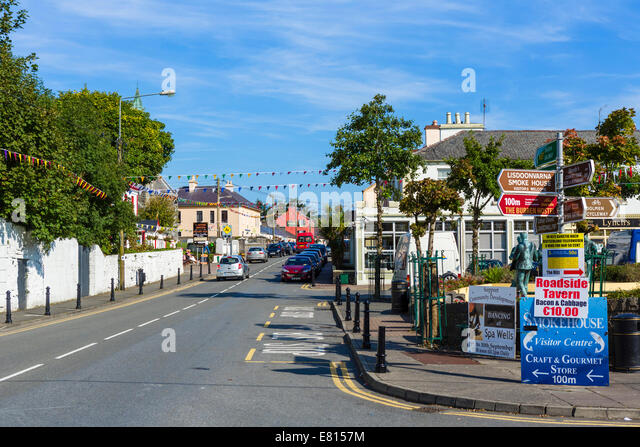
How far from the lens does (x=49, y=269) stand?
25.4 m

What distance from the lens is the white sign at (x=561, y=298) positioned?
1023 cm

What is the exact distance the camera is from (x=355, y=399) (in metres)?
9.06

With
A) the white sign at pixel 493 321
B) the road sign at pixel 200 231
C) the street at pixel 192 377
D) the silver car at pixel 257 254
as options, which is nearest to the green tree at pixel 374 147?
the street at pixel 192 377

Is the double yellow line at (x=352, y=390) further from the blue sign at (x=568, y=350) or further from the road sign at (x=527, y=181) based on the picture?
the road sign at (x=527, y=181)

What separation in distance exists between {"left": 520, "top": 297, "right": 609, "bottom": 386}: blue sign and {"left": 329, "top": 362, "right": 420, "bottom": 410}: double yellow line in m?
2.52

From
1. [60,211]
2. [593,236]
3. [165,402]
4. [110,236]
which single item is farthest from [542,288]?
[593,236]

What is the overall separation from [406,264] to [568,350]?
13532mm

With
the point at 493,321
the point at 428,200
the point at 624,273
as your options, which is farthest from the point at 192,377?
the point at 428,200

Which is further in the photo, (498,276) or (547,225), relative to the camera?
(498,276)

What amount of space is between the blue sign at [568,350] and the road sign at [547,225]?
4.51 feet

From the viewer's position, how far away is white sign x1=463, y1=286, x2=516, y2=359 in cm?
1234

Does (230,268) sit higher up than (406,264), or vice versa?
(406,264)

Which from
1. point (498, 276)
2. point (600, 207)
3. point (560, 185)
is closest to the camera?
point (600, 207)

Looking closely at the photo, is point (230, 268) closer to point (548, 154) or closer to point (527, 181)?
point (548, 154)
